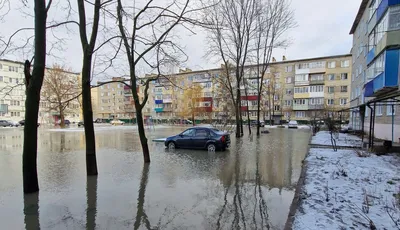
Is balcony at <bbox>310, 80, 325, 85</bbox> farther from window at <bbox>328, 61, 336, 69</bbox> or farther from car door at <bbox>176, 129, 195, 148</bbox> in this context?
car door at <bbox>176, 129, 195, 148</bbox>

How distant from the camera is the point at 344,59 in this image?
170ft

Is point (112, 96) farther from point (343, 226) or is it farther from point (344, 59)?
point (343, 226)

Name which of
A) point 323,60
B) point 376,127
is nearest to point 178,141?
point 376,127

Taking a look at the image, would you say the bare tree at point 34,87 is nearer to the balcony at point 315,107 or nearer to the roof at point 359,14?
the roof at point 359,14

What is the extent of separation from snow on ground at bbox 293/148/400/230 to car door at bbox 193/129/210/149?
6537 millimetres

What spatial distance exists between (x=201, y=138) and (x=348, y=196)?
9.46m

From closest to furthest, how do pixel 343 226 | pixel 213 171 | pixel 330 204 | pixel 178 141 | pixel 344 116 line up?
1. pixel 343 226
2. pixel 330 204
3. pixel 213 171
4. pixel 178 141
5. pixel 344 116

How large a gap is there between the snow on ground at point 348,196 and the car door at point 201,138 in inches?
257

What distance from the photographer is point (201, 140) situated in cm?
1408

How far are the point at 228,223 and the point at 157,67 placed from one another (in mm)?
7218

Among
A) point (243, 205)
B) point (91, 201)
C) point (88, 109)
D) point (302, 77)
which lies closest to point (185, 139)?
point (88, 109)

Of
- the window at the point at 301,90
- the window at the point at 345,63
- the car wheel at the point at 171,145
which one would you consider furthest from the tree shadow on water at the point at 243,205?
the window at the point at 345,63

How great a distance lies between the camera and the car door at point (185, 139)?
14.4 meters

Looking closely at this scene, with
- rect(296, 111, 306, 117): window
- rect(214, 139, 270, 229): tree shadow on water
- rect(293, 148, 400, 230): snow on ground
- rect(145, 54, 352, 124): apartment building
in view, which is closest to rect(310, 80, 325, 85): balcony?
rect(145, 54, 352, 124): apartment building
